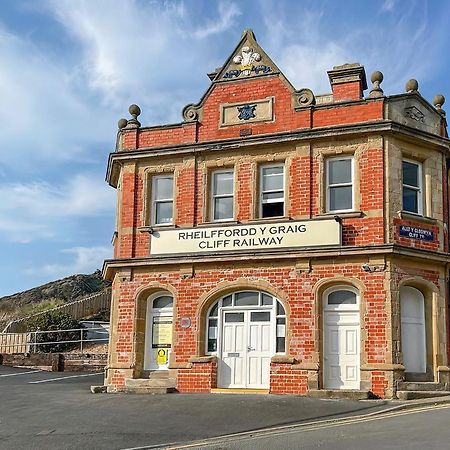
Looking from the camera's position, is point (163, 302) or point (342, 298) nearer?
point (342, 298)

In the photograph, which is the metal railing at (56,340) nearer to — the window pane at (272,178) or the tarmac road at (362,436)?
the window pane at (272,178)

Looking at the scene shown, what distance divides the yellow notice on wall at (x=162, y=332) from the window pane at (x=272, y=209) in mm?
4147

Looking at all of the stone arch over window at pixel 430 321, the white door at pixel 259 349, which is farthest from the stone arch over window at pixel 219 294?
the stone arch over window at pixel 430 321

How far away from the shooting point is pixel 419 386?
60.1 ft

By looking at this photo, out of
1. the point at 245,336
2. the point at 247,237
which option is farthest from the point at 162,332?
the point at 247,237

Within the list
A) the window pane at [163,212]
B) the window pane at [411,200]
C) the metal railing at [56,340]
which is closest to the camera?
the window pane at [411,200]

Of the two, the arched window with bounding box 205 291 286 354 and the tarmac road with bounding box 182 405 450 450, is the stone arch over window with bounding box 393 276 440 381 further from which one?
the tarmac road with bounding box 182 405 450 450

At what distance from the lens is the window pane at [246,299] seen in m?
20.3

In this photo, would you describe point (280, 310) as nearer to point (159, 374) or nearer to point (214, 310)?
point (214, 310)

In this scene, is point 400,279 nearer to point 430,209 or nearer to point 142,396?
point 430,209

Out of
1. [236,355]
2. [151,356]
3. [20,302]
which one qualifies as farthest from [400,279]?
[20,302]

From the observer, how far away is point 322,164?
20.1 m

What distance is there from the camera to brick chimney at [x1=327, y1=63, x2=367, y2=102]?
67.3 feet

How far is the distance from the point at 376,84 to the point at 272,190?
411 centimetres
